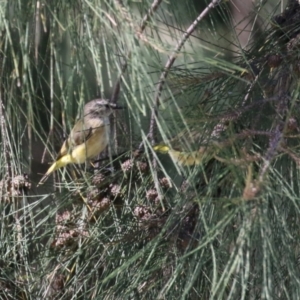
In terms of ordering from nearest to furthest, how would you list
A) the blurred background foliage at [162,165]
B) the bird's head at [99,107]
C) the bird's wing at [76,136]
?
1. the blurred background foliage at [162,165]
2. the bird's wing at [76,136]
3. the bird's head at [99,107]

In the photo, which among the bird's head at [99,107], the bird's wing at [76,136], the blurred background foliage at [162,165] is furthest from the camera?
the bird's head at [99,107]

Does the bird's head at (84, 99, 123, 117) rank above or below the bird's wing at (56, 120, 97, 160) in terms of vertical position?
above

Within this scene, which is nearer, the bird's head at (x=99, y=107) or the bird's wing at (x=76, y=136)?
the bird's wing at (x=76, y=136)

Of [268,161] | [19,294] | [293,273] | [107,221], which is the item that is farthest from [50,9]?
[19,294]

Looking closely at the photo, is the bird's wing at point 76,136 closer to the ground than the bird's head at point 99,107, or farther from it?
closer to the ground

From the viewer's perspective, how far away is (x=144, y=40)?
0.91 m

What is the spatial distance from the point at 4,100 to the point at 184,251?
0.42 metres

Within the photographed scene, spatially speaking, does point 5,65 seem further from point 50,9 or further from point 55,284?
point 55,284

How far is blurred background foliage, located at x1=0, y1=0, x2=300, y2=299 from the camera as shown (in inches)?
38.1

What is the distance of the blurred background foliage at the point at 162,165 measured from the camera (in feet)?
3.17

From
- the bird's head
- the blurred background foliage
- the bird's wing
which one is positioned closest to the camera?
the blurred background foliage

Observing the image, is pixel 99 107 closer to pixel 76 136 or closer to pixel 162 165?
pixel 76 136

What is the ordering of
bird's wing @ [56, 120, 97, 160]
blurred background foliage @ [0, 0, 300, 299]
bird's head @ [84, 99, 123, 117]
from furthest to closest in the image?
bird's head @ [84, 99, 123, 117] < bird's wing @ [56, 120, 97, 160] < blurred background foliage @ [0, 0, 300, 299]

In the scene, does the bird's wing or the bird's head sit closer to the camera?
the bird's wing
